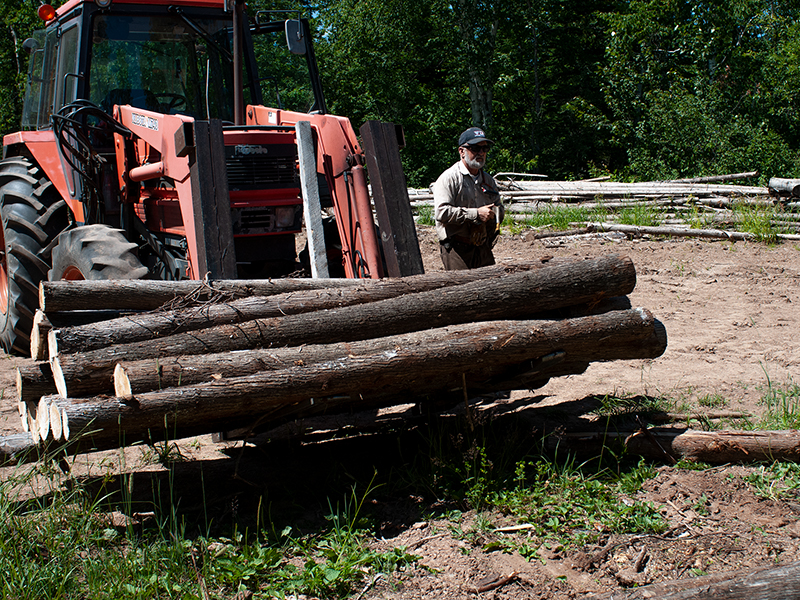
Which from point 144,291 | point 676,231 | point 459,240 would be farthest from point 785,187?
point 144,291

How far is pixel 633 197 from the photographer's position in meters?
14.6

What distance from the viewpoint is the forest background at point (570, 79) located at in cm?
1938

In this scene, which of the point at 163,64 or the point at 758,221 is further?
the point at 758,221

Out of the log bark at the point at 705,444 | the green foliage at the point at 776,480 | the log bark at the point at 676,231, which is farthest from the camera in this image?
the log bark at the point at 676,231

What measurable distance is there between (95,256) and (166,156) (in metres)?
0.89

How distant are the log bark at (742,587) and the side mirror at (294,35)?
5.00 meters

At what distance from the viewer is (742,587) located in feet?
8.14

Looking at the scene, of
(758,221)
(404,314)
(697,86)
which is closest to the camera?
(404,314)

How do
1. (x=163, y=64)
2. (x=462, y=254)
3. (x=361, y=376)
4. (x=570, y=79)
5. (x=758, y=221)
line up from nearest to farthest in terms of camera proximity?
1. (x=361, y=376)
2. (x=462, y=254)
3. (x=163, y=64)
4. (x=758, y=221)
5. (x=570, y=79)

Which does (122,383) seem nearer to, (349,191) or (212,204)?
(212,204)

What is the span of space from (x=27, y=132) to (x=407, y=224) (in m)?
4.44

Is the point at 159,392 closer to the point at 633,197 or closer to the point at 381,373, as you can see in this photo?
the point at 381,373

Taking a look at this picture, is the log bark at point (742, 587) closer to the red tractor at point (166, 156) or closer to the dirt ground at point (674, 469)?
the dirt ground at point (674, 469)

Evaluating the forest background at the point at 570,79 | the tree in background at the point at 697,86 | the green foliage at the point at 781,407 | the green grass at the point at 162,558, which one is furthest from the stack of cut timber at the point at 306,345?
the tree in background at the point at 697,86
